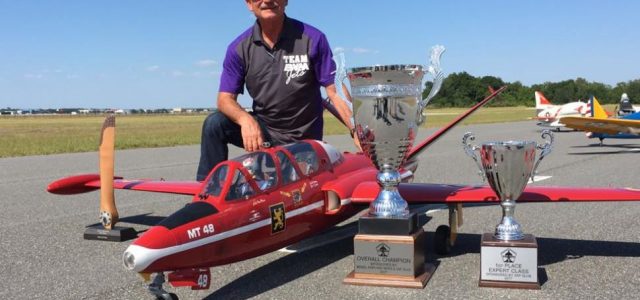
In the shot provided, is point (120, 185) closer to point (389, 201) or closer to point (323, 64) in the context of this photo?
point (323, 64)

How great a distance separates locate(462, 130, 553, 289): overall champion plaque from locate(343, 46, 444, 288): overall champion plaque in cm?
54

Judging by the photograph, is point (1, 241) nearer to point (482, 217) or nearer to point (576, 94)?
point (482, 217)

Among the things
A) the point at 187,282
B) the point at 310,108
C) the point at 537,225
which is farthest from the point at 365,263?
the point at 537,225

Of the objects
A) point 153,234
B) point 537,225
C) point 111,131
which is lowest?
point 537,225

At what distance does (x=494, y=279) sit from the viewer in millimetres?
4461

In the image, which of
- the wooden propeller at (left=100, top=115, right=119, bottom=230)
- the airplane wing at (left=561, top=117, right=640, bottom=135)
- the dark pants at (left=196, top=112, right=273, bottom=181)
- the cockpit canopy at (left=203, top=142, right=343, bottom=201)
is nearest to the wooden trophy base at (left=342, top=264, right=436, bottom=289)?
the cockpit canopy at (left=203, top=142, right=343, bottom=201)

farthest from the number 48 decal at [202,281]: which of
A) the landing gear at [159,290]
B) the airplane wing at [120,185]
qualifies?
the airplane wing at [120,185]

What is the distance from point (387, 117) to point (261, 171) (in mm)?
1144

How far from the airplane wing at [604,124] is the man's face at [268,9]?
14.9 m

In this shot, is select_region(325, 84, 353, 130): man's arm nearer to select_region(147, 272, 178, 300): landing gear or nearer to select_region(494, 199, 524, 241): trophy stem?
select_region(494, 199, 524, 241): trophy stem

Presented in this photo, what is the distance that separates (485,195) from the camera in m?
5.34

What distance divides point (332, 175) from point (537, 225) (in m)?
2.93

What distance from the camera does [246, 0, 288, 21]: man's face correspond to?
582 centimetres

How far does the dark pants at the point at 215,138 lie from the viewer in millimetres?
5855
